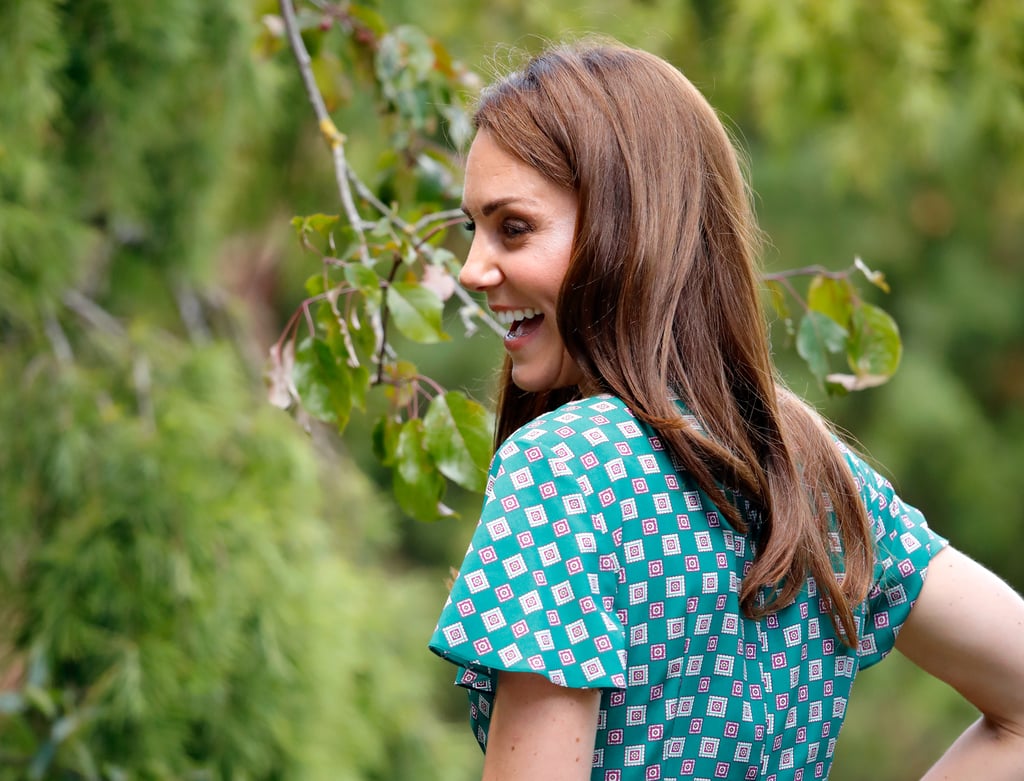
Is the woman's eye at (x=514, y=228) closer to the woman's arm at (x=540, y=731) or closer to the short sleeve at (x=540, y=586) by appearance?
the short sleeve at (x=540, y=586)

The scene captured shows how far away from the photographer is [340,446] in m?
3.72

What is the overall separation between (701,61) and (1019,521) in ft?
12.6

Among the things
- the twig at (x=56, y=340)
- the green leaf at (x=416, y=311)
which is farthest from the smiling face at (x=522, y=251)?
the twig at (x=56, y=340)

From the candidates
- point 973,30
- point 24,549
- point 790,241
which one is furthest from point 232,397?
point 790,241

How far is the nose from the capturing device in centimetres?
96

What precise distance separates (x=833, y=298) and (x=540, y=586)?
2.39 feet

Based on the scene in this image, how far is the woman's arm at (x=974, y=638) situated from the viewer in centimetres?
104

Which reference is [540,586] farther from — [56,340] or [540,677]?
[56,340]

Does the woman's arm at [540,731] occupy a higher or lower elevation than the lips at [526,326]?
lower

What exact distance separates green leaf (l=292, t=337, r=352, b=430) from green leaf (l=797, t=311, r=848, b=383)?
53cm

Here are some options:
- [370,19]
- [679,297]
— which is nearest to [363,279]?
[679,297]

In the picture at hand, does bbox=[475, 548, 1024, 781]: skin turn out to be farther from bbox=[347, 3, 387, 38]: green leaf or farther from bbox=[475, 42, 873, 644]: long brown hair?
bbox=[347, 3, 387, 38]: green leaf

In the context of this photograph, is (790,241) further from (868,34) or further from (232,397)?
(232,397)

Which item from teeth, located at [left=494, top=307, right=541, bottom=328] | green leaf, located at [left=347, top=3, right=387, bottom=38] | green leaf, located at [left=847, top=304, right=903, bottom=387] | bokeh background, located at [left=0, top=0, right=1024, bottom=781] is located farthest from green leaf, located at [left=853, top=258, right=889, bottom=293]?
green leaf, located at [left=347, top=3, right=387, bottom=38]
